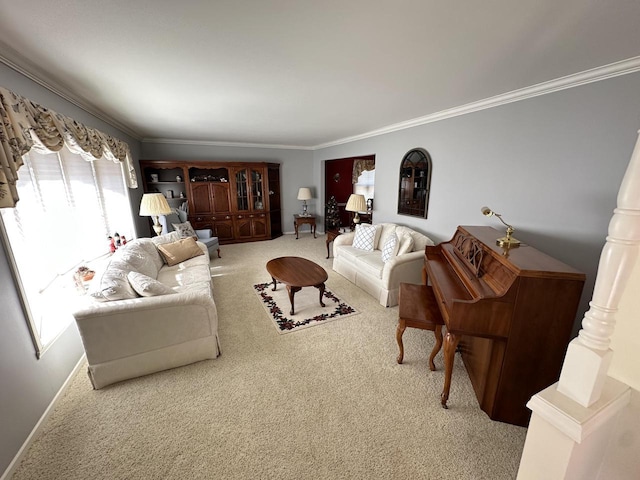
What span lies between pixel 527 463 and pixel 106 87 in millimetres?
3939

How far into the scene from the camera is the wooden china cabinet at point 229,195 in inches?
214

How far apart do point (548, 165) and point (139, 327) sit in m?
3.72

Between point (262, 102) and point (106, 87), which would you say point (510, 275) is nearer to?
point (262, 102)

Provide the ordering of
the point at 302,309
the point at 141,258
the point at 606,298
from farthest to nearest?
the point at 302,309
the point at 141,258
the point at 606,298

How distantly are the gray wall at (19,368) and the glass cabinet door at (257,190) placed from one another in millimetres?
4005

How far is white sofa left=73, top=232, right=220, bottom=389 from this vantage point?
71.5 inches

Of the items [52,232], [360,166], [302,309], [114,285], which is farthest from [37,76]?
[360,166]

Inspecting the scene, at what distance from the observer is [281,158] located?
21.1 ft

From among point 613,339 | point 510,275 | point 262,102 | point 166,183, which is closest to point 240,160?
point 166,183

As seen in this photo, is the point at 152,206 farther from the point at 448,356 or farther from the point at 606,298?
the point at 606,298

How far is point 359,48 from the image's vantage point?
1.62 metres

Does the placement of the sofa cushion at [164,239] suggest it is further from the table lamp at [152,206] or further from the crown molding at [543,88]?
the crown molding at [543,88]

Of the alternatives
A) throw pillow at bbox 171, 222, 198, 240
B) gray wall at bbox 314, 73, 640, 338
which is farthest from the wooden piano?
throw pillow at bbox 171, 222, 198, 240

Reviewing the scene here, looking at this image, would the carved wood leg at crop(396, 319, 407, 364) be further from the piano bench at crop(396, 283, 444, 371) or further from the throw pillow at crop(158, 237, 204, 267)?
the throw pillow at crop(158, 237, 204, 267)
